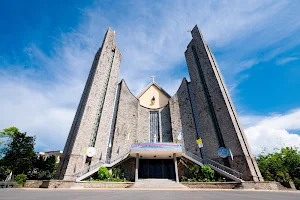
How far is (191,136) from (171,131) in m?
3.67

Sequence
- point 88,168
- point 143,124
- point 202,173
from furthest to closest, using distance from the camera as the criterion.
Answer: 1. point 143,124
2. point 88,168
3. point 202,173

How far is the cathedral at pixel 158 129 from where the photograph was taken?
20781 mm

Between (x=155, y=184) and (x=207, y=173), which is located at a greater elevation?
(x=207, y=173)

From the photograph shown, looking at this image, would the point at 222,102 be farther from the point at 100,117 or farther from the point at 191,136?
the point at 100,117

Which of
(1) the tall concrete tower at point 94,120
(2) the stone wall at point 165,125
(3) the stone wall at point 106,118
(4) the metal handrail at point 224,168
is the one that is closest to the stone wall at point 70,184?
(1) the tall concrete tower at point 94,120

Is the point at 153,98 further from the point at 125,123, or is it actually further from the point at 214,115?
the point at 214,115

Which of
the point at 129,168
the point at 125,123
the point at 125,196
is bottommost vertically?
the point at 125,196

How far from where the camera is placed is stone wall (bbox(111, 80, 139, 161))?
25.5 meters

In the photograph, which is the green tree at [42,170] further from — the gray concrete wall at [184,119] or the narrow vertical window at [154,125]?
the gray concrete wall at [184,119]

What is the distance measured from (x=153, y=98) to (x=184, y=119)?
8986 millimetres

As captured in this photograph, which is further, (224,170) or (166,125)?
(166,125)

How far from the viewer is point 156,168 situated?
24312 mm

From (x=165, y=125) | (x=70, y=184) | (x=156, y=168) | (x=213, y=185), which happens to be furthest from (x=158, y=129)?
(x=70, y=184)

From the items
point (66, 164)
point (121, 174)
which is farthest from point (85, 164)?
point (121, 174)
